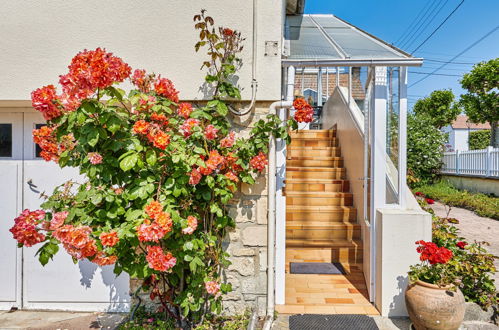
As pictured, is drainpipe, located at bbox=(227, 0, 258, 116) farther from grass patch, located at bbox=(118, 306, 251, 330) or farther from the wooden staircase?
the wooden staircase

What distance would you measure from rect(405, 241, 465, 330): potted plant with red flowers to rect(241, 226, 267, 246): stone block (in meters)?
1.60

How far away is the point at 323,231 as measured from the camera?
4840mm

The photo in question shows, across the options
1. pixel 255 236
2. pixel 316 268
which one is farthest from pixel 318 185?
pixel 255 236

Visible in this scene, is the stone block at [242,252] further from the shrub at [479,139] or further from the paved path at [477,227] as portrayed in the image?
the shrub at [479,139]

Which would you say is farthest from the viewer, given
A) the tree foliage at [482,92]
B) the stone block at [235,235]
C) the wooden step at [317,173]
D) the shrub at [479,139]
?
the shrub at [479,139]

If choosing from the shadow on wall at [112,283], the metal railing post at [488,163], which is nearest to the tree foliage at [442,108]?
the metal railing post at [488,163]

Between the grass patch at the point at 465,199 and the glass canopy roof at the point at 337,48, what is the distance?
23.3 ft

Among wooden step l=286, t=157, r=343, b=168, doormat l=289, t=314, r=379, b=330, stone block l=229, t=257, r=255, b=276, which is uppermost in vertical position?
wooden step l=286, t=157, r=343, b=168

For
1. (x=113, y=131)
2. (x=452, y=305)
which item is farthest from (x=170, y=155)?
(x=452, y=305)

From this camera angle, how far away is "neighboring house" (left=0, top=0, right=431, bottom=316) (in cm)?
319

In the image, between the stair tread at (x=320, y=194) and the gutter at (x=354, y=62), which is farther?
the stair tread at (x=320, y=194)

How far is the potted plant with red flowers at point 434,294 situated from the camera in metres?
2.80

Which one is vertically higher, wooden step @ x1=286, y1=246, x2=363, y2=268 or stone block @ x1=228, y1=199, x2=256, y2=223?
stone block @ x1=228, y1=199, x2=256, y2=223

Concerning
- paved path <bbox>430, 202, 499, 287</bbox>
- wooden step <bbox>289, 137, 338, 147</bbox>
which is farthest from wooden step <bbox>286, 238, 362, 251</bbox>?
wooden step <bbox>289, 137, 338, 147</bbox>
